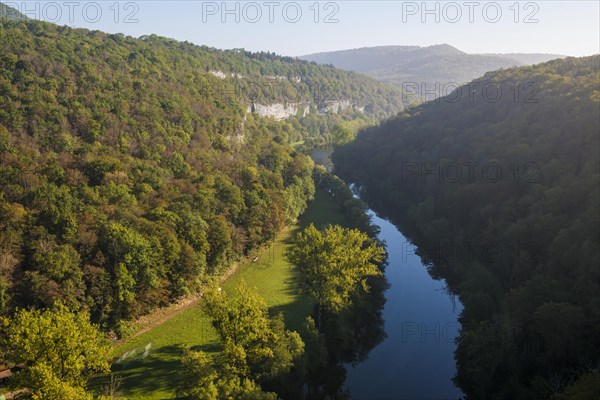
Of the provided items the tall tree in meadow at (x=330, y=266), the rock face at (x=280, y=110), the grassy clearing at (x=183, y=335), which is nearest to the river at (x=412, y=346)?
the tall tree in meadow at (x=330, y=266)

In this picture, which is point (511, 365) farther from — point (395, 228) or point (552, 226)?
point (395, 228)

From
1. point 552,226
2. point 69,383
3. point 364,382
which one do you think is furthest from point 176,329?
point 552,226

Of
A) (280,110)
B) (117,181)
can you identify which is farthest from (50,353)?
(280,110)

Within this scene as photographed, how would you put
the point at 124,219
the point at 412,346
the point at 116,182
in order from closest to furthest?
the point at 412,346 < the point at 124,219 < the point at 116,182

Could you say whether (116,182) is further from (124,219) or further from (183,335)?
(183,335)

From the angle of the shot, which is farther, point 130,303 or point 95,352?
point 130,303

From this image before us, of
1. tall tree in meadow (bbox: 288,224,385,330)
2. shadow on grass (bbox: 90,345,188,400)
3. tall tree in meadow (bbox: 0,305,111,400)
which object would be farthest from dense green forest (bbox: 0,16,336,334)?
tall tree in meadow (bbox: 288,224,385,330)
